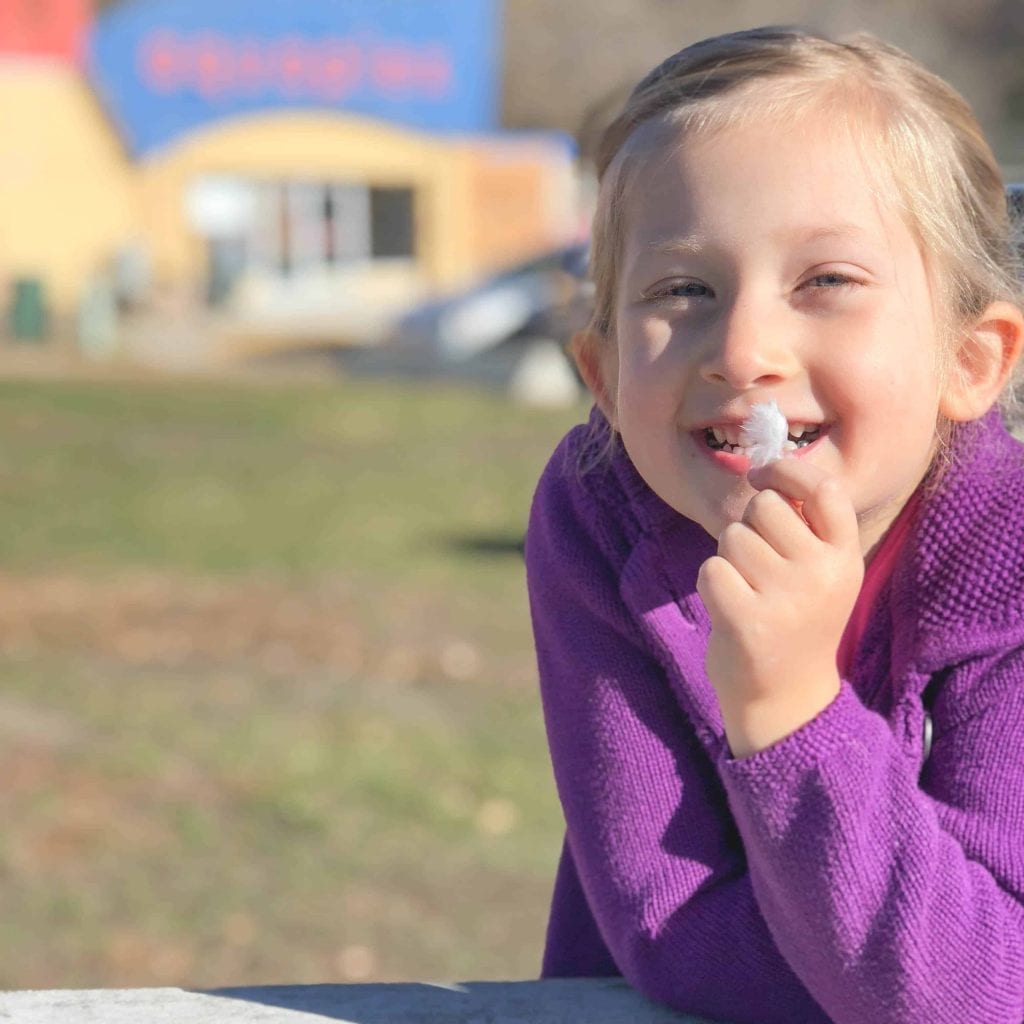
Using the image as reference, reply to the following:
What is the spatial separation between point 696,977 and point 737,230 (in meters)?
0.65

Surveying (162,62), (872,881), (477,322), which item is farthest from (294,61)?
(872,881)

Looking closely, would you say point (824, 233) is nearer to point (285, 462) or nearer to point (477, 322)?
point (285, 462)

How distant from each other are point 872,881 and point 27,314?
2052 centimetres

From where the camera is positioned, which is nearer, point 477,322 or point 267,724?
point 267,724

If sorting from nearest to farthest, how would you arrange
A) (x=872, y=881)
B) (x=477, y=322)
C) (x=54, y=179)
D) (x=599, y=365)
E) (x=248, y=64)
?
(x=872, y=881), (x=599, y=365), (x=477, y=322), (x=54, y=179), (x=248, y=64)

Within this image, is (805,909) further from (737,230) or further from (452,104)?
(452,104)

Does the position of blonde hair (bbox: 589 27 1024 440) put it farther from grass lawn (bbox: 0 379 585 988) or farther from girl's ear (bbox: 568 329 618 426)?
grass lawn (bbox: 0 379 585 988)

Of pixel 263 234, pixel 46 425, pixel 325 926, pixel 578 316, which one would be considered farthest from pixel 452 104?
pixel 578 316

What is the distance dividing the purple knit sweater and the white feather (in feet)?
0.61

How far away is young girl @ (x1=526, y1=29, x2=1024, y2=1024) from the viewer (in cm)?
134

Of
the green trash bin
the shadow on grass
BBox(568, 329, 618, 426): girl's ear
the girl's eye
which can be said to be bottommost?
the green trash bin

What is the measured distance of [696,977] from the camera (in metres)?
1.47

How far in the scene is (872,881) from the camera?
131cm

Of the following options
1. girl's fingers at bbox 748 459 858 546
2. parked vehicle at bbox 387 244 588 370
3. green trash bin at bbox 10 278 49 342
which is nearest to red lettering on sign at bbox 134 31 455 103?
green trash bin at bbox 10 278 49 342
